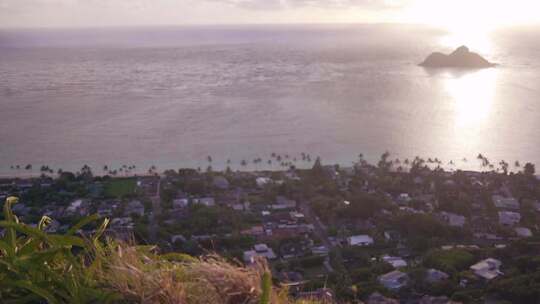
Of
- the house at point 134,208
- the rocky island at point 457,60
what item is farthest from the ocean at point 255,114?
the house at point 134,208

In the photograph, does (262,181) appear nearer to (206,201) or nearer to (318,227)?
(206,201)

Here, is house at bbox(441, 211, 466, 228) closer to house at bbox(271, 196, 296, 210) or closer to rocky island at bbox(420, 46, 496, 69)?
house at bbox(271, 196, 296, 210)

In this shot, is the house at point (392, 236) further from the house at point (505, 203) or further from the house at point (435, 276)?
the house at point (505, 203)

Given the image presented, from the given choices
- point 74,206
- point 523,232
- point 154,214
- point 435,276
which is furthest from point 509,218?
point 74,206

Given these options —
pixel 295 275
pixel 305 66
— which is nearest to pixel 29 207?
pixel 295 275

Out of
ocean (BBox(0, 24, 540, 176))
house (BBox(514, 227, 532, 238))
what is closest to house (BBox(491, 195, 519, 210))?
house (BBox(514, 227, 532, 238))

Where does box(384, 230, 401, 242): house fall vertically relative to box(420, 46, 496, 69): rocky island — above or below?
below

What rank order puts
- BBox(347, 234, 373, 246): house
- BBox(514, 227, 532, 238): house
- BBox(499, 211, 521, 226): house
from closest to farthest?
BBox(347, 234, 373, 246): house
BBox(514, 227, 532, 238): house
BBox(499, 211, 521, 226): house
